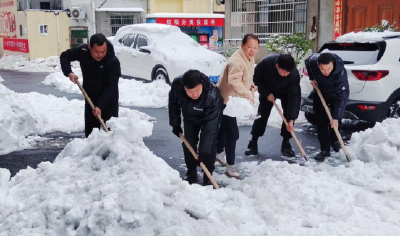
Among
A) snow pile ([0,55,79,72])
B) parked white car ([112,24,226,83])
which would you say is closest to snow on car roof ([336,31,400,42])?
parked white car ([112,24,226,83])

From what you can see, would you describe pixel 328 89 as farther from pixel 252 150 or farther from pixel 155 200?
pixel 155 200

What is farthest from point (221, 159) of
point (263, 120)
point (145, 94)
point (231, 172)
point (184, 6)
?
point (184, 6)

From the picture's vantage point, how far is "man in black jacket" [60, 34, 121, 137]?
18.6 feet

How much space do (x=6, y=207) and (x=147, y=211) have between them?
145cm

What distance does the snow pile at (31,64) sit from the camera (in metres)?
23.0

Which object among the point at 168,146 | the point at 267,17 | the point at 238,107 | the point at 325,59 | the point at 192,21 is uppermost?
the point at 192,21

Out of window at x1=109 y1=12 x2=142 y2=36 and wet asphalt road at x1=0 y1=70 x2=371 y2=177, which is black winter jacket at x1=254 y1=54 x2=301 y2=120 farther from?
window at x1=109 y1=12 x2=142 y2=36

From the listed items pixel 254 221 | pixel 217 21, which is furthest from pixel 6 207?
pixel 217 21

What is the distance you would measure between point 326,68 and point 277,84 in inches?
26.7

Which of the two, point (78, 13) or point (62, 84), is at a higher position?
point (78, 13)

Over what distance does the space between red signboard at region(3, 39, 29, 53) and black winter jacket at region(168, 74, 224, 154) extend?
2268 centimetres

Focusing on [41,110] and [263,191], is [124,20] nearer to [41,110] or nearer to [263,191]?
[41,110]

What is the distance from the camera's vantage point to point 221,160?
610cm

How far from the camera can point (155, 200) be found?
350cm
